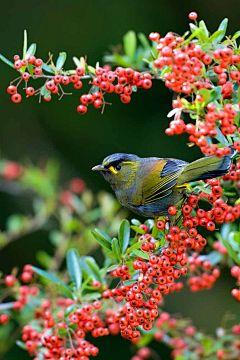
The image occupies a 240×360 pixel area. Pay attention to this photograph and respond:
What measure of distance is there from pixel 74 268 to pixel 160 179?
0.53m

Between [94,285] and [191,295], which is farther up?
[94,285]

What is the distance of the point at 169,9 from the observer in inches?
195

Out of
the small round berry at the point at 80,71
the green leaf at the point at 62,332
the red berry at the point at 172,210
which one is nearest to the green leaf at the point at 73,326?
the green leaf at the point at 62,332

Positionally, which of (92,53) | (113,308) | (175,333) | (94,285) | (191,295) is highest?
(92,53)

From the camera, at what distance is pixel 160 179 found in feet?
7.45

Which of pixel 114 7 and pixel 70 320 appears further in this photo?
pixel 114 7

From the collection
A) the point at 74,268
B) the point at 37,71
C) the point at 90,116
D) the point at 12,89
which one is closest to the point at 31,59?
the point at 37,71

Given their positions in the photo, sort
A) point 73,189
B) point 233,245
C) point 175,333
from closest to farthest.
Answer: point 233,245 → point 175,333 → point 73,189

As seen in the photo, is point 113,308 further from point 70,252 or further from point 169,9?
point 169,9

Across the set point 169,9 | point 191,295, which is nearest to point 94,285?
point 191,295

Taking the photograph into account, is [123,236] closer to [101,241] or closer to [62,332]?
[101,241]

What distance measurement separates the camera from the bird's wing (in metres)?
2.18

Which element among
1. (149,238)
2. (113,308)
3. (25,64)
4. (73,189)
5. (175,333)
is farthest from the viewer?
(73,189)

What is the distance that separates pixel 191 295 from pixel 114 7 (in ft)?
9.43
